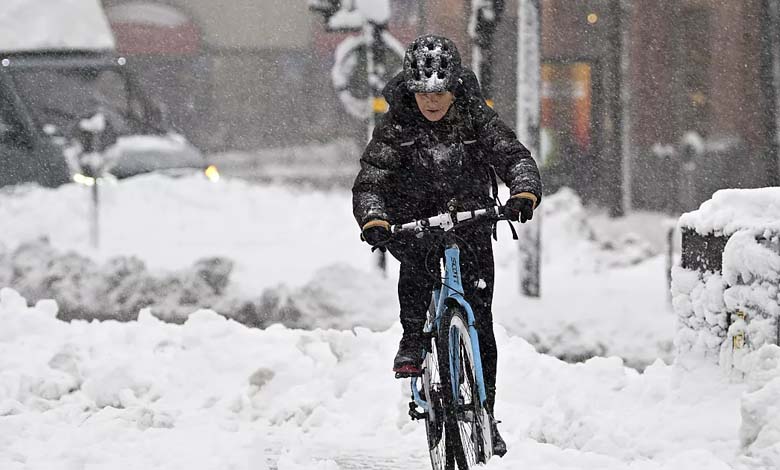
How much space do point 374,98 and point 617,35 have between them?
1439cm

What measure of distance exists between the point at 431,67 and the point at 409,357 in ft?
3.94

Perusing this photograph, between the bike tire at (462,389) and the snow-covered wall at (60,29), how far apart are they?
14.4m

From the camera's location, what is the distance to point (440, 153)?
19.1ft

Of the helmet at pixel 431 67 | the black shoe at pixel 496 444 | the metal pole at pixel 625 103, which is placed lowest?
the metal pole at pixel 625 103

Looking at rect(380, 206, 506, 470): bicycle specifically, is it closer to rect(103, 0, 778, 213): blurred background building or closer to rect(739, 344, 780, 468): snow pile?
rect(739, 344, 780, 468): snow pile

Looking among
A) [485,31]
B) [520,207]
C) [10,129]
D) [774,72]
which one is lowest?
[774,72]

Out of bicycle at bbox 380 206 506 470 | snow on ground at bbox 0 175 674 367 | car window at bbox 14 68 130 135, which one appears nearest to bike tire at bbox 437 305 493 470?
bicycle at bbox 380 206 506 470

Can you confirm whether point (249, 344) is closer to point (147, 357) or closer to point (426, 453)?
point (147, 357)

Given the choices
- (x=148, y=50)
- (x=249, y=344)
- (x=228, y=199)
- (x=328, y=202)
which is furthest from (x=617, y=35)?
(x=249, y=344)

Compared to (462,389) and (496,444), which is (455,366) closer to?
(462,389)

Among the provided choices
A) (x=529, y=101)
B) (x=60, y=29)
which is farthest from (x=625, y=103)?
(x=529, y=101)

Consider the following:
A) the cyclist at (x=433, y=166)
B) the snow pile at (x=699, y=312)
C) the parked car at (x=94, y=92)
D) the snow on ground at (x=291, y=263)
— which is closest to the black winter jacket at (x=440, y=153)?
the cyclist at (x=433, y=166)

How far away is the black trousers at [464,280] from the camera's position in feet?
19.1

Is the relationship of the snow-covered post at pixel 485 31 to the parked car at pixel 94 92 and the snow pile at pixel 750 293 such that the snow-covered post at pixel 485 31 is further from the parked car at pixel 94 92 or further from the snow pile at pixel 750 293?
the snow pile at pixel 750 293
